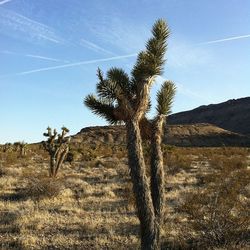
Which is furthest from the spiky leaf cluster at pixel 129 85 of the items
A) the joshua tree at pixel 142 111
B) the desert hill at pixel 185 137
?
the desert hill at pixel 185 137

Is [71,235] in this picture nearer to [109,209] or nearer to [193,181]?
[109,209]

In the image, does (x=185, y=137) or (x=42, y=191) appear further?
(x=185, y=137)

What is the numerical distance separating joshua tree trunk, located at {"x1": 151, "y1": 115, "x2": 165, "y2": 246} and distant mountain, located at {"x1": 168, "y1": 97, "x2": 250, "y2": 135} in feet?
356

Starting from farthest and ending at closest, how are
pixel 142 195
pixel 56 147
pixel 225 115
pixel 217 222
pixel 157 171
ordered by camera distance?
pixel 225 115 < pixel 56 147 < pixel 157 171 < pixel 217 222 < pixel 142 195

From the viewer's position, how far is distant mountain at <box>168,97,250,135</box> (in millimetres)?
126613

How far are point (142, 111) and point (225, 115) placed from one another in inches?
5307

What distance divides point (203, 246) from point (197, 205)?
44.7 inches

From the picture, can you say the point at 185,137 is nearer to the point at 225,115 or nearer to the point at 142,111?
the point at 225,115

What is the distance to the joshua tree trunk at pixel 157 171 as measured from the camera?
9285 millimetres

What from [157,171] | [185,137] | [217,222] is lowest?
[217,222]

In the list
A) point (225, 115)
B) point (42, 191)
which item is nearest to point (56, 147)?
point (42, 191)

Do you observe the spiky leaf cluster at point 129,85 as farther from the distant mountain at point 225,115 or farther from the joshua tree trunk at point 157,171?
the distant mountain at point 225,115

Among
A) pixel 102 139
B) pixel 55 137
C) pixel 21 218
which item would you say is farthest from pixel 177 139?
pixel 21 218

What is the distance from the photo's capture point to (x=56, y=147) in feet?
82.9
